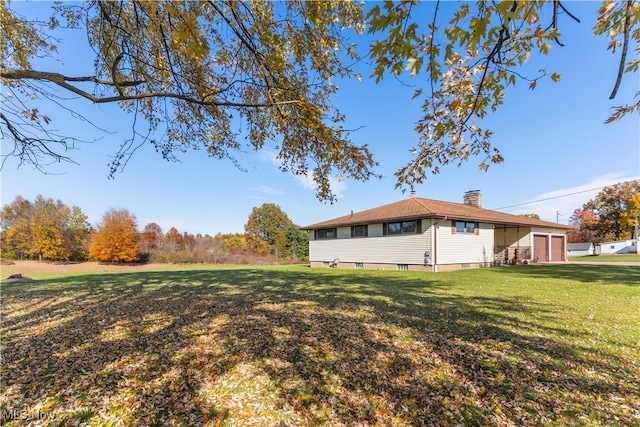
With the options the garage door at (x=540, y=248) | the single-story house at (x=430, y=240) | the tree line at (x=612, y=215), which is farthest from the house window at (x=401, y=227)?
the tree line at (x=612, y=215)

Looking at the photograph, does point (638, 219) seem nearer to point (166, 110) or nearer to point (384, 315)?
point (384, 315)

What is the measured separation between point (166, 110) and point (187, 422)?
5.04 meters

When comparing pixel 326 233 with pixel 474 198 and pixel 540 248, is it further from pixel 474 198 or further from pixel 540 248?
pixel 540 248

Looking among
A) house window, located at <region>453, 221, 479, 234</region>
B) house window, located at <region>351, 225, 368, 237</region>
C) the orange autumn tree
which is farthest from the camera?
the orange autumn tree

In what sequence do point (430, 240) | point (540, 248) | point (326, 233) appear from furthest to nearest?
1. point (540, 248)
2. point (326, 233)
3. point (430, 240)

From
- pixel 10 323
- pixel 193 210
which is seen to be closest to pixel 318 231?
pixel 193 210

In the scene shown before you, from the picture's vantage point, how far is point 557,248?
2341 centimetres

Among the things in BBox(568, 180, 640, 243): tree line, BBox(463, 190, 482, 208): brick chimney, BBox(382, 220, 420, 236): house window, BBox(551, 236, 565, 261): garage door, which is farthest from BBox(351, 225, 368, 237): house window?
BBox(568, 180, 640, 243): tree line

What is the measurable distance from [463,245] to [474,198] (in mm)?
7871

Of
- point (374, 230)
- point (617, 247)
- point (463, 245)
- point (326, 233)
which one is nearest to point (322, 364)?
point (374, 230)

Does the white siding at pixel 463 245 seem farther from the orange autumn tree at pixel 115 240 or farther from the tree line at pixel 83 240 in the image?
the orange autumn tree at pixel 115 240

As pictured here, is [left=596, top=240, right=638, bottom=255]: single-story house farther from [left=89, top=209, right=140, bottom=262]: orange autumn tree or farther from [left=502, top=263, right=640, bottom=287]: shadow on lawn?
[left=89, top=209, right=140, bottom=262]: orange autumn tree

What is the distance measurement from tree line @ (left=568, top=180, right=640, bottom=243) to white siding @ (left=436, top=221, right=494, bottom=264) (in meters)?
26.0

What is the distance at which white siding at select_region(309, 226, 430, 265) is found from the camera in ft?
52.2
